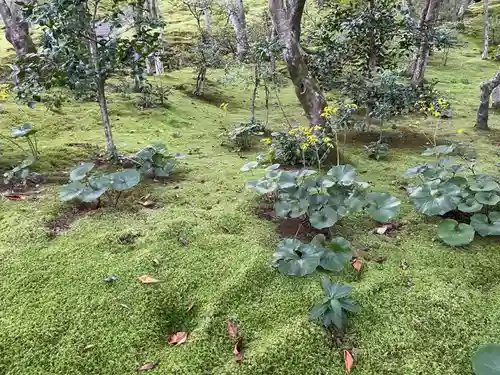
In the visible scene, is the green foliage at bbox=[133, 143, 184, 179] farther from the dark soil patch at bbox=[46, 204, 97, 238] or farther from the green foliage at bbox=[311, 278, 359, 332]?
the green foliage at bbox=[311, 278, 359, 332]

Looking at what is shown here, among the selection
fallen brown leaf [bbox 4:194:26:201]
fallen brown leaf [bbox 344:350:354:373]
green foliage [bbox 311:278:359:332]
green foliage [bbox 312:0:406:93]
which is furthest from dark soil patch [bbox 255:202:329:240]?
green foliage [bbox 312:0:406:93]

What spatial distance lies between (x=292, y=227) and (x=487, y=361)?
1459 millimetres

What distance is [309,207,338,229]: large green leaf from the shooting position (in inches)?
104

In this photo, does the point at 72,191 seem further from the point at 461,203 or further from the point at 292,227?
the point at 461,203

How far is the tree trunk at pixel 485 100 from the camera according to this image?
5793 mm

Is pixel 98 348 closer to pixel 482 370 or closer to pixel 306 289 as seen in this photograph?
pixel 306 289

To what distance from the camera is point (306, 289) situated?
230 cm

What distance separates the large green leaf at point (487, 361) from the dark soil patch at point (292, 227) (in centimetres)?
123

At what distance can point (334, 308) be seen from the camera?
2.01 metres

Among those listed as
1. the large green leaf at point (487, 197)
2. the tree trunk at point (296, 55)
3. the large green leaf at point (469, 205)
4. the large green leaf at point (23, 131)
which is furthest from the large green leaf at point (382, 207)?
the large green leaf at point (23, 131)

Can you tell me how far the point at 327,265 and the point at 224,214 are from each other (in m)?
0.97

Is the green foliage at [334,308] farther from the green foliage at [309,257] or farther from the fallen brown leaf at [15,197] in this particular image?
the fallen brown leaf at [15,197]

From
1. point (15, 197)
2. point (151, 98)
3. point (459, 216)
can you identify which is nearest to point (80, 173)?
point (15, 197)

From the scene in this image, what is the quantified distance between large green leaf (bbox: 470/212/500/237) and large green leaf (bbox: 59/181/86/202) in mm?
2735
